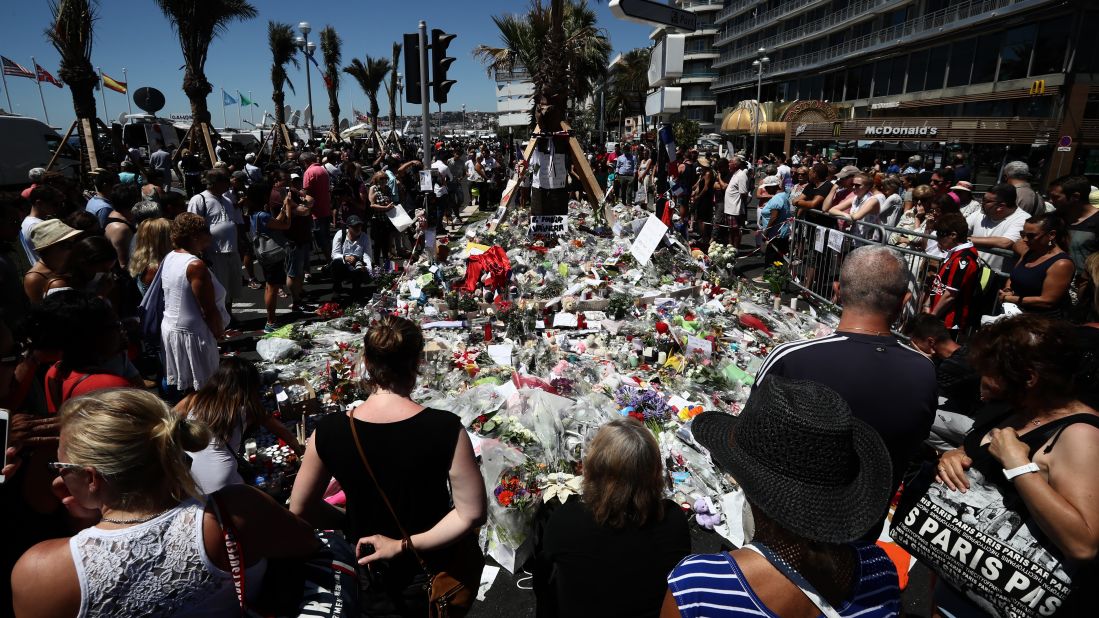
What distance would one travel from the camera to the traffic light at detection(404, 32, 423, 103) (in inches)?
354

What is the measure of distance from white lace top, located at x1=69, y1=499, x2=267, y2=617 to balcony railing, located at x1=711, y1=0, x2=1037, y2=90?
3992cm

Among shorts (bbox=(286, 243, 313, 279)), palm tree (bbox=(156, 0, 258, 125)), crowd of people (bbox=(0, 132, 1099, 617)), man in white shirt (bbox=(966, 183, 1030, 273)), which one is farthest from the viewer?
A: palm tree (bbox=(156, 0, 258, 125))

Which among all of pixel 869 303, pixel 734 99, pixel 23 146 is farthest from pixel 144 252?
pixel 734 99

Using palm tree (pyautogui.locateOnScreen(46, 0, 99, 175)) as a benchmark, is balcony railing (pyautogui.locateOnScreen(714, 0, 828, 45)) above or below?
above

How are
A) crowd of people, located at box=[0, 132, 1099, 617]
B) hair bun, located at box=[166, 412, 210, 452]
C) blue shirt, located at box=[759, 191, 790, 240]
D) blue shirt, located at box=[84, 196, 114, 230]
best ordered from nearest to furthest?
crowd of people, located at box=[0, 132, 1099, 617], hair bun, located at box=[166, 412, 210, 452], blue shirt, located at box=[84, 196, 114, 230], blue shirt, located at box=[759, 191, 790, 240]

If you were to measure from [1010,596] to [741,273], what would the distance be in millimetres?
8650

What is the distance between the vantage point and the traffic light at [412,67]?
8.98m

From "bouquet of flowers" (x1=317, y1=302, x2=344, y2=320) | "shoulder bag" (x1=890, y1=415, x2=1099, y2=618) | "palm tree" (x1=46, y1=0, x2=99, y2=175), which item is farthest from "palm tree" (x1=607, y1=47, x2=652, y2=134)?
"shoulder bag" (x1=890, y1=415, x2=1099, y2=618)

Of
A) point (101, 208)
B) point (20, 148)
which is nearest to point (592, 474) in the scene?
point (101, 208)

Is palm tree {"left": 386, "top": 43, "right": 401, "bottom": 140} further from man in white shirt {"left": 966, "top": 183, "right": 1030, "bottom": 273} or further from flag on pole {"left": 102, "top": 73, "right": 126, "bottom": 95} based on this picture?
man in white shirt {"left": 966, "top": 183, "right": 1030, "bottom": 273}

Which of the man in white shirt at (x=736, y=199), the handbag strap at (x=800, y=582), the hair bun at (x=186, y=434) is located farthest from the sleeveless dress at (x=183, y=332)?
the man in white shirt at (x=736, y=199)

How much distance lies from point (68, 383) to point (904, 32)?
168ft

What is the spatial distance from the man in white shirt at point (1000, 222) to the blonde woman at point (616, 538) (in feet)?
17.9

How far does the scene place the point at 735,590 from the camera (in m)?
1.33
